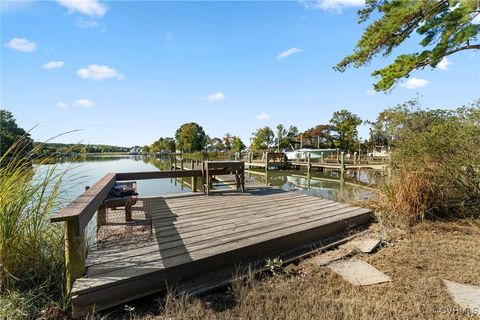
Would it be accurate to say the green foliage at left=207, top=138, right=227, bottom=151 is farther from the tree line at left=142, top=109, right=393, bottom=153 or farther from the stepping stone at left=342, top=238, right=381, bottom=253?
the stepping stone at left=342, top=238, right=381, bottom=253

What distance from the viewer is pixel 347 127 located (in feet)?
97.0

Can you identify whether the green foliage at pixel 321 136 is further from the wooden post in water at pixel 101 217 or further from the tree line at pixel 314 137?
the wooden post in water at pixel 101 217

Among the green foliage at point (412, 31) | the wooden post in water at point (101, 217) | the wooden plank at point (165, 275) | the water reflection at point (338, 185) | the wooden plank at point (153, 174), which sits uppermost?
the green foliage at point (412, 31)

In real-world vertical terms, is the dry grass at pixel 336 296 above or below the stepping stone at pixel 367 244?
above

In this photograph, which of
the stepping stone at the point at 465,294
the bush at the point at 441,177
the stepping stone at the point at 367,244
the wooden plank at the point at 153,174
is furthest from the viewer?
the wooden plank at the point at 153,174

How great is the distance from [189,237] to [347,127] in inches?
1213

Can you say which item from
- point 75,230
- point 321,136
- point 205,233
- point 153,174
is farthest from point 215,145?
point 75,230

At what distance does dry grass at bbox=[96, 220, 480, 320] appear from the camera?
65.6 inches

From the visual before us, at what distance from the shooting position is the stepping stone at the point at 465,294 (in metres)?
1.72

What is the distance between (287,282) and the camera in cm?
211

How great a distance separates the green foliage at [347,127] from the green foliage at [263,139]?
889cm

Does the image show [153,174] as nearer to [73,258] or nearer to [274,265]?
[73,258]

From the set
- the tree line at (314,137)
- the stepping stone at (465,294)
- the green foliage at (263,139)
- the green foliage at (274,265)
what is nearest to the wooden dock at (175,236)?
the green foliage at (274,265)

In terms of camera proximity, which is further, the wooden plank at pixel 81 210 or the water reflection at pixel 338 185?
the water reflection at pixel 338 185
